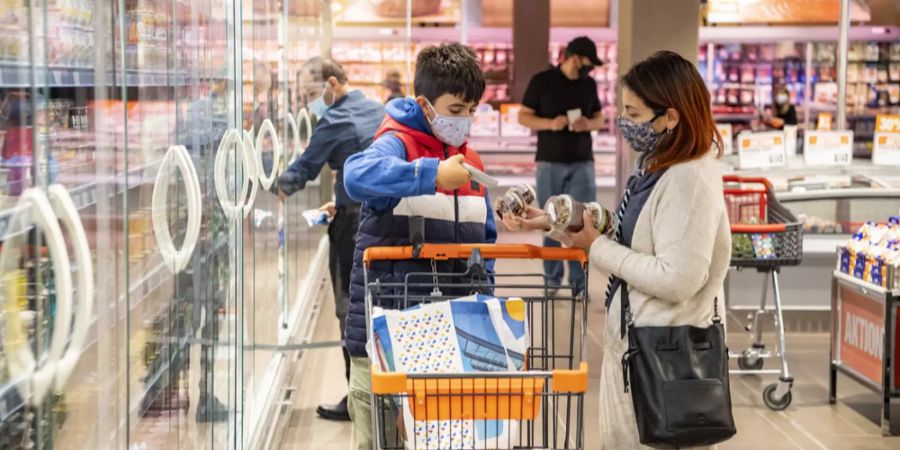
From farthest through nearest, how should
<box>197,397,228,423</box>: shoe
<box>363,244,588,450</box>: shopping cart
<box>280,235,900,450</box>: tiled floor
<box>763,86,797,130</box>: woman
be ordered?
<box>763,86,797,130</box>: woman
<box>280,235,900,450</box>: tiled floor
<box>197,397,228,423</box>: shoe
<box>363,244,588,450</box>: shopping cart

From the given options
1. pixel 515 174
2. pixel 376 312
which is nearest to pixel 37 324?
pixel 376 312

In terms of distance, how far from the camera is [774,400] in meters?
5.97

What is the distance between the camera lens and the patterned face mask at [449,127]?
3068 millimetres

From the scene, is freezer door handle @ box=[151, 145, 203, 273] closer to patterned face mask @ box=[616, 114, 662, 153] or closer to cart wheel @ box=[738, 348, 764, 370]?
patterned face mask @ box=[616, 114, 662, 153]

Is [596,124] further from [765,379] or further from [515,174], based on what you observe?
[515,174]

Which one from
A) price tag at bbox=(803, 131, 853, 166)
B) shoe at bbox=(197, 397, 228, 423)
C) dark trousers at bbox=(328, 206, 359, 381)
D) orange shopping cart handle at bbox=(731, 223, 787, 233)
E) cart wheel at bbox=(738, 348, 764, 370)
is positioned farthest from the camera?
price tag at bbox=(803, 131, 853, 166)

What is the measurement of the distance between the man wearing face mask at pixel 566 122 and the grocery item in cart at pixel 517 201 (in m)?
5.78

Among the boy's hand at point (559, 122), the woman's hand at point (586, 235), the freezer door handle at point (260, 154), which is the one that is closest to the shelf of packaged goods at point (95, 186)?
the woman's hand at point (586, 235)

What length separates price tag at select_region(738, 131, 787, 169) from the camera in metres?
8.75

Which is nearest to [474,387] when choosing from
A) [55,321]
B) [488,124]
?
[55,321]

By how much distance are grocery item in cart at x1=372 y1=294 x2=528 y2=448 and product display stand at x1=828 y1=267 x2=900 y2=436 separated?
3.32 metres

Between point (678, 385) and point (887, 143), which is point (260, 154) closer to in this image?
point (678, 385)

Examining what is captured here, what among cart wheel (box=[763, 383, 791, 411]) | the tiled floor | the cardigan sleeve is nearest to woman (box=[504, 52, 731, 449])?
the cardigan sleeve

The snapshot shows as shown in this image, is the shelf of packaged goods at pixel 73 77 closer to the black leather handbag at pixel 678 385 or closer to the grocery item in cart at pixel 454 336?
the grocery item in cart at pixel 454 336
